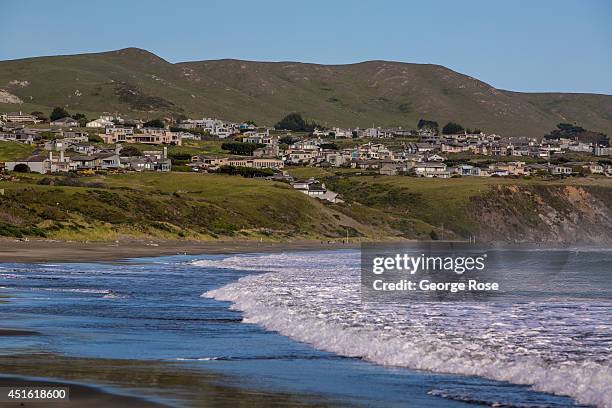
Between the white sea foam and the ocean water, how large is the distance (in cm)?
3

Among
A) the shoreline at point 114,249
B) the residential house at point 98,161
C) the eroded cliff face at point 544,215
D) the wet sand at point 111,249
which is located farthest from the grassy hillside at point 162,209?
the eroded cliff face at point 544,215

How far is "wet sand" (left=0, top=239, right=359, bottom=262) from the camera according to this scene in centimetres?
6131

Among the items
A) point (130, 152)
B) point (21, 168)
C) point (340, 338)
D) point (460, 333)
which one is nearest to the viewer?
point (340, 338)

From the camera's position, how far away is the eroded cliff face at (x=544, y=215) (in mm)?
141125

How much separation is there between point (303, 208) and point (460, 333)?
94.7 meters

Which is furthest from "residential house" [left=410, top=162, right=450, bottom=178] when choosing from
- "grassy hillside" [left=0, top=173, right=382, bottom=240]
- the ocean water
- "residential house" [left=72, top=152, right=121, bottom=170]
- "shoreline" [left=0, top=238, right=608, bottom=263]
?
the ocean water

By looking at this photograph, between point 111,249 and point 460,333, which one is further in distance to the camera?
point 111,249

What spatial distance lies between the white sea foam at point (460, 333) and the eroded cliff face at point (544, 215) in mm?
104401

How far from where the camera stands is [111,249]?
7350cm

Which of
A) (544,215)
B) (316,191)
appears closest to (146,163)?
(316,191)

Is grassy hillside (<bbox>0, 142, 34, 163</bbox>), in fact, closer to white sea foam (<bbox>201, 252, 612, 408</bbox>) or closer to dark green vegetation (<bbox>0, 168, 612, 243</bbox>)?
dark green vegetation (<bbox>0, 168, 612, 243</bbox>)

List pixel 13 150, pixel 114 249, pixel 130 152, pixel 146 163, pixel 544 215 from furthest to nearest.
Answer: pixel 130 152, pixel 13 150, pixel 146 163, pixel 544 215, pixel 114 249

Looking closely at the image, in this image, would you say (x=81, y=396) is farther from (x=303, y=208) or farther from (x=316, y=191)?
(x=316, y=191)

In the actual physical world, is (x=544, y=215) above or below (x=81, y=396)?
above
